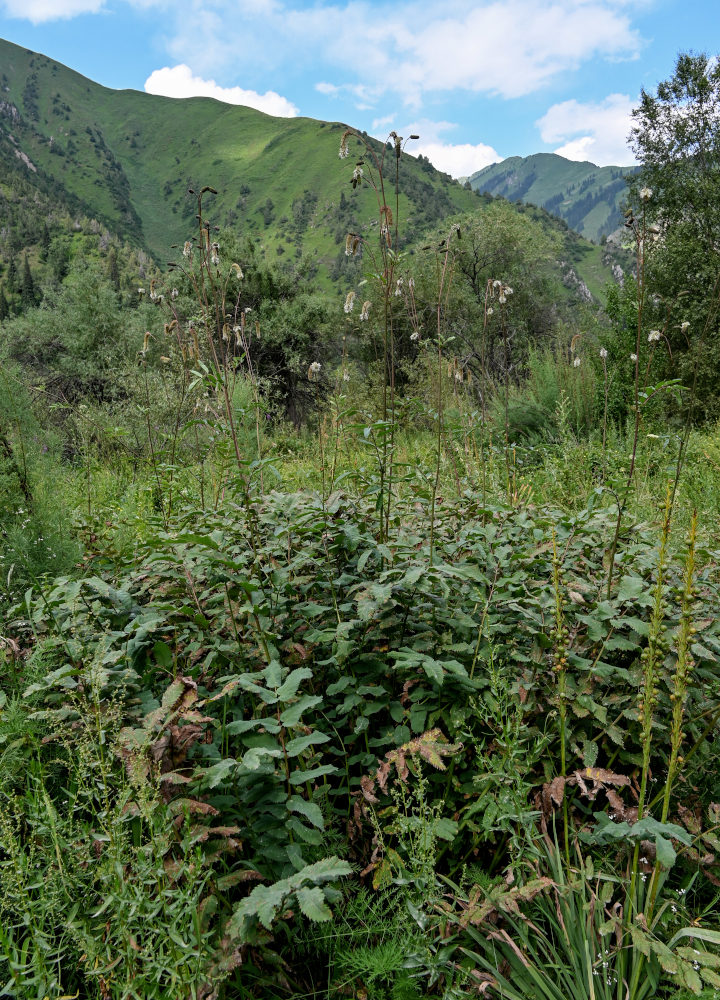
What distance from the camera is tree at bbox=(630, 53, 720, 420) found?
44.9 feet

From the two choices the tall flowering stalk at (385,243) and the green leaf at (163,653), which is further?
the tall flowering stalk at (385,243)

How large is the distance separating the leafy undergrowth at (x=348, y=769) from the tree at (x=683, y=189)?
11.8 meters

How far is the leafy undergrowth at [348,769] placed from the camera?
1.20 m

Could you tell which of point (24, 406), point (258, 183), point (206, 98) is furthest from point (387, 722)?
point (206, 98)

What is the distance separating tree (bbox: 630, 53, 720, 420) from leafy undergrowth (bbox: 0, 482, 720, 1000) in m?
11.8

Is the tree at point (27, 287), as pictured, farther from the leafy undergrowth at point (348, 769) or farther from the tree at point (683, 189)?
the leafy undergrowth at point (348, 769)

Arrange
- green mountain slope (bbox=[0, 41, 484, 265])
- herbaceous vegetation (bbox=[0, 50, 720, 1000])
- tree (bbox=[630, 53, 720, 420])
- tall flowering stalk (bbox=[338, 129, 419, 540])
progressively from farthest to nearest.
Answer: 1. green mountain slope (bbox=[0, 41, 484, 265])
2. tree (bbox=[630, 53, 720, 420])
3. tall flowering stalk (bbox=[338, 129, 419, 540])
4. herbaceous vegetation (bbox=[0, 50, 720, 1000])

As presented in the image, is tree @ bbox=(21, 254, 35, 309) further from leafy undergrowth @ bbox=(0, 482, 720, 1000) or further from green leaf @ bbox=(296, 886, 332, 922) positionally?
green leaf @ bbox=(296, 886, 332, 922)

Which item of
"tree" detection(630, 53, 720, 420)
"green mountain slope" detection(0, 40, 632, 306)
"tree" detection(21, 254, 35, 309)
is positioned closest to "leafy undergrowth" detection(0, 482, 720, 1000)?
"tree" detection(630, 53, 720, 420)

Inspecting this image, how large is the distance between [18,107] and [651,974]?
546ft

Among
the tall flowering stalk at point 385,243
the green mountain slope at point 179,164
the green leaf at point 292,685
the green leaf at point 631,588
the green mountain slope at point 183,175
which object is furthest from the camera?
the green mountain slope at point 179,164

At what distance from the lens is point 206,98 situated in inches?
5728

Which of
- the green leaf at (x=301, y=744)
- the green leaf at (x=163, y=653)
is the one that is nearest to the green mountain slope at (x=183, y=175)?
the green leaf at (x=163, y=653)

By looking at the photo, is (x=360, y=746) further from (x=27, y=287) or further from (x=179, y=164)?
(x=179, y=164)
